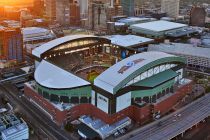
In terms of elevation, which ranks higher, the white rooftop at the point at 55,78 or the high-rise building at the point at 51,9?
the high-rise building at the point at 51,9

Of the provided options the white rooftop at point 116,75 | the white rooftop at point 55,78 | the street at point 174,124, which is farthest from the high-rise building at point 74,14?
the street at point 174,124

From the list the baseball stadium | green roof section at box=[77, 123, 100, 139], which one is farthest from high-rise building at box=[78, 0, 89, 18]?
green roof section at box=[77, 123, 100, 139]

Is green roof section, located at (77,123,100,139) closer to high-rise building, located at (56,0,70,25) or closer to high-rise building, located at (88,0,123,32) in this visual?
high-rise building, located at (88,0,123,32)

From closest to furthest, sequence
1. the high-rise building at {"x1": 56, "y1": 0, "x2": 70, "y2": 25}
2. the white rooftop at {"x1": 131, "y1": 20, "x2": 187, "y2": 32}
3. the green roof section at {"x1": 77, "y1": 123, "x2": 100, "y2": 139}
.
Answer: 1. the green roof section at {"x1": 77, "y1": 123, "x2": 100, "y2": 139}
2. the white rooftop at {"x1": 131, "y1": 20, "x2": 187, "y2": 32}
3. the high-rise building at {"x1": 56, "y1": 0, "x2": 70, "y2": 25}

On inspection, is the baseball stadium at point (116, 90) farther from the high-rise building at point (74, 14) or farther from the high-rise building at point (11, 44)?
the high-rise building at point (74, 14)

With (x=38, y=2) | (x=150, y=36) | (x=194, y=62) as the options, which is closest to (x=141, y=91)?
(x=194, y=62)

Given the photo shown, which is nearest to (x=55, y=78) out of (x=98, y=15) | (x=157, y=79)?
(x=157, y=79)

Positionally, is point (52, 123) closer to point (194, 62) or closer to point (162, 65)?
Result: point (162, 65)
